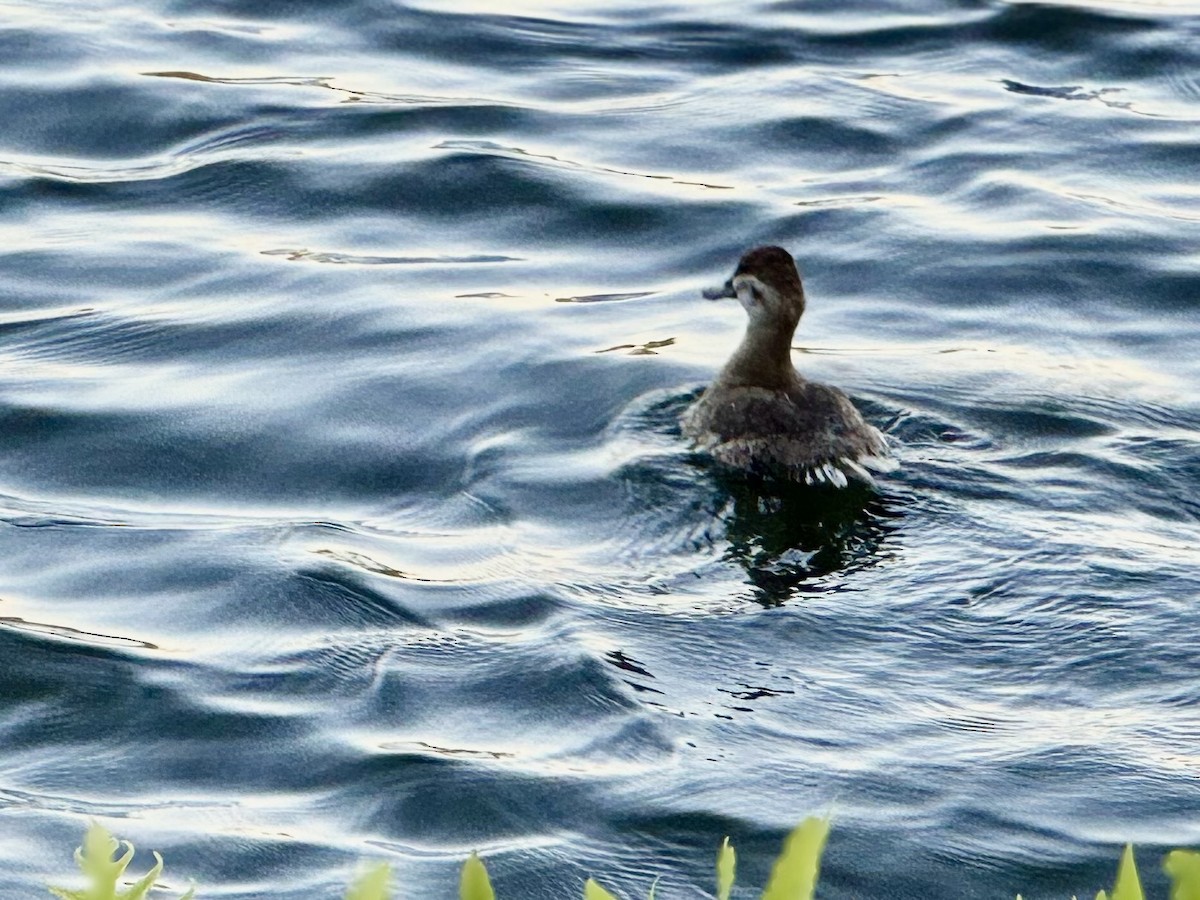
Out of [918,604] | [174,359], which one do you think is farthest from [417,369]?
[918,604]

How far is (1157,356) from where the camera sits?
970 cm

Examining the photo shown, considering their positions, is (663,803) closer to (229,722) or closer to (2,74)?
(229,722)

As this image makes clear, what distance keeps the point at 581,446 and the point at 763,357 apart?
858 millimetres

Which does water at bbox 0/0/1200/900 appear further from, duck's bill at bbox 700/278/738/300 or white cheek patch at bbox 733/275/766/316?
white cheek patch at bbox 733/275/766/316

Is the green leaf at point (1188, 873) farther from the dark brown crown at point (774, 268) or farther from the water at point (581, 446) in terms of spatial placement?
the dark brown crown at point (774, 268)

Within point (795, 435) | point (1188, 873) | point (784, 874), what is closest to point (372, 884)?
point (784, 874)

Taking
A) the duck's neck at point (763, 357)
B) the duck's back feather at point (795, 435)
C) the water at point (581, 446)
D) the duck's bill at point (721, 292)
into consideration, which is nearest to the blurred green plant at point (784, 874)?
the water at point (581, 446)

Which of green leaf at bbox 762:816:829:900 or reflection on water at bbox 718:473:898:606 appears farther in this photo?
reflection on water at bbox 718:473:898:606

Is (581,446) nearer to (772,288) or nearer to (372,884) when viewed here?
(772,288)

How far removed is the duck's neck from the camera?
8508mm

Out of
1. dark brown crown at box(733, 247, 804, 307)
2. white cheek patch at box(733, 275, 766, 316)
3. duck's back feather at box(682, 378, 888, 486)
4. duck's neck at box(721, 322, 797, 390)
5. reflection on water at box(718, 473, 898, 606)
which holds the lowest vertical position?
reflection on water at box(718, 473, 898, 606)

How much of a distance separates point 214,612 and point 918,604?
247cm

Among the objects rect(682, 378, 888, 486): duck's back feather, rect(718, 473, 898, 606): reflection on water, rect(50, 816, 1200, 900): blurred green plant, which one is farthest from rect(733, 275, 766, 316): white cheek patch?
rect(50, 816, 1200, 900): blurred green plant

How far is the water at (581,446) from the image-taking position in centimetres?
591
